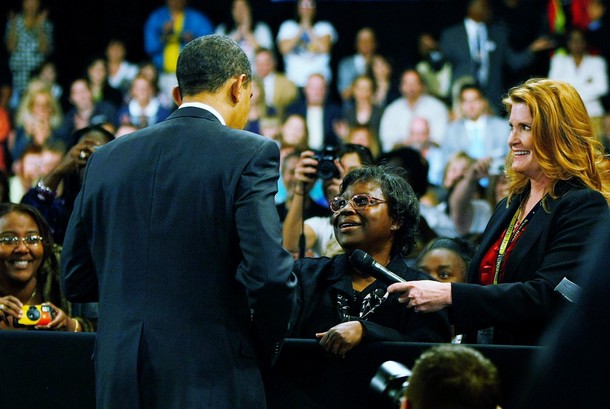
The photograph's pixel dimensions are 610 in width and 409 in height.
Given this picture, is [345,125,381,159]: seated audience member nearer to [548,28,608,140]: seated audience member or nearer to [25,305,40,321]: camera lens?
[548,28,608,140]: seated audience member

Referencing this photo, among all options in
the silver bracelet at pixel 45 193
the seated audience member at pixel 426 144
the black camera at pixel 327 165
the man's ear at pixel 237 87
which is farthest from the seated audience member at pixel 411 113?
the man's ear at pixel 237 87

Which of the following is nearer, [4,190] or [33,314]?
[33,314]

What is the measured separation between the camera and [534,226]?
11.1 feet

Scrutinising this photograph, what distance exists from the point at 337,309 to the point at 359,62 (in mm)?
8554

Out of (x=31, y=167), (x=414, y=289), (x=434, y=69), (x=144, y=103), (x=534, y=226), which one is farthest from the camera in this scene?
(x=434, y=69)

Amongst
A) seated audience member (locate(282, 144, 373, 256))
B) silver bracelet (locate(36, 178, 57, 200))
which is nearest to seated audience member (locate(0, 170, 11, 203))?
silver bracelet (locate(36, 178, 57, 200))

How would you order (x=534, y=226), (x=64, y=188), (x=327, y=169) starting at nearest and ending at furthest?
(x=534, y=226) → (x=327, y=169) → (x=64, y=188)

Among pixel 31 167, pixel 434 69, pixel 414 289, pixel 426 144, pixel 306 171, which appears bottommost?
pixel 426 144

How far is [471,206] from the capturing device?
652 cm

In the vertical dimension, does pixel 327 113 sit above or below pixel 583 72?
below

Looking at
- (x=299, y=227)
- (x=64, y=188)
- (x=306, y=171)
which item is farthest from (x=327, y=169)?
(x=64, y=188)

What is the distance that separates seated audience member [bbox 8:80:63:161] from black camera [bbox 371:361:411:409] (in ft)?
28.2

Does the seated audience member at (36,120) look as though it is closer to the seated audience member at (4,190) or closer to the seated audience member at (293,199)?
the seated audience member at (293,199)

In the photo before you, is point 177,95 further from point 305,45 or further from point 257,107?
point 305,45
